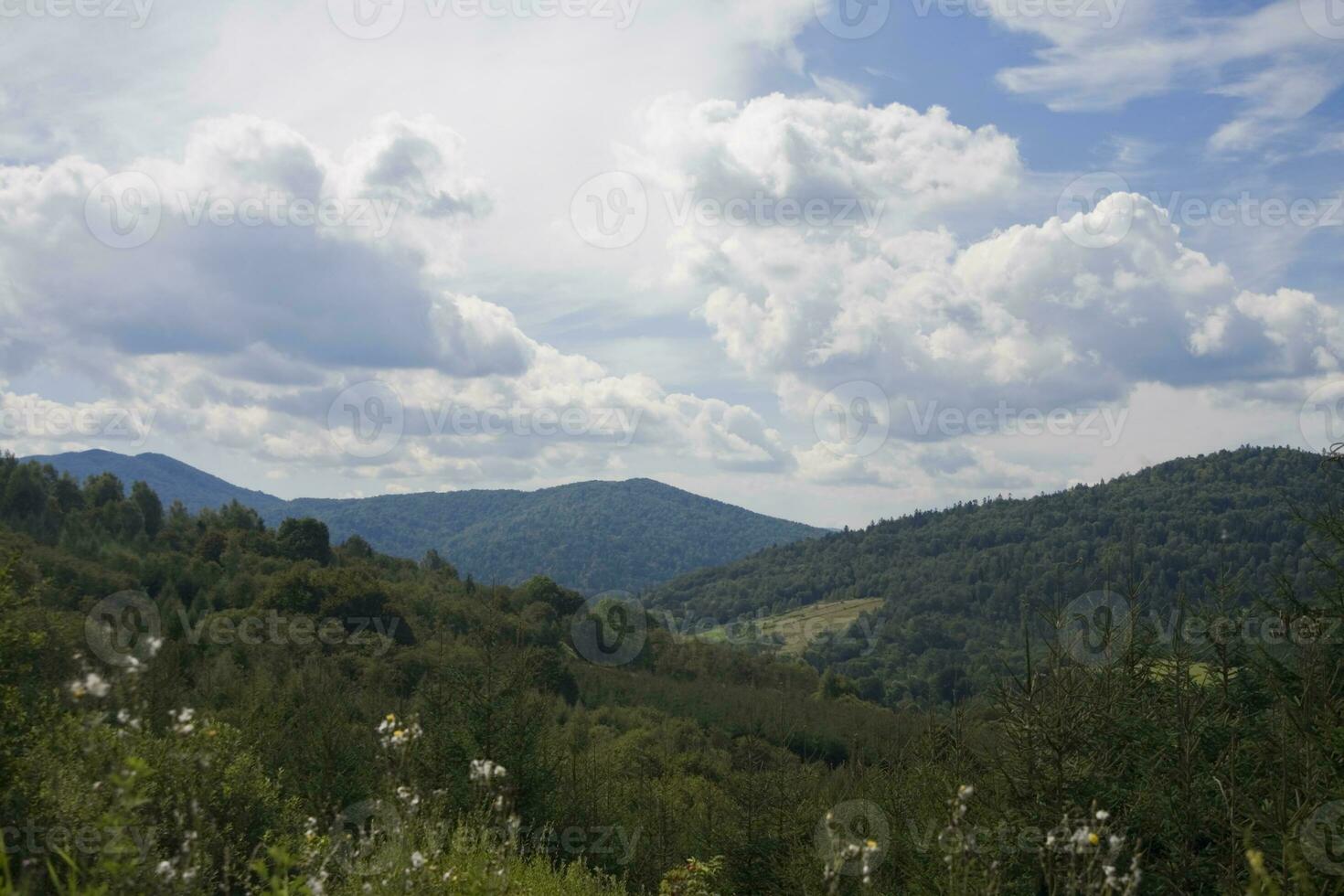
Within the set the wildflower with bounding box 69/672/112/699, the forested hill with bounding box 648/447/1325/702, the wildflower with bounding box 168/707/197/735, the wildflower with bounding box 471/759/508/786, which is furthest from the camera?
the forested hill with bounding box 648/447/1325/702

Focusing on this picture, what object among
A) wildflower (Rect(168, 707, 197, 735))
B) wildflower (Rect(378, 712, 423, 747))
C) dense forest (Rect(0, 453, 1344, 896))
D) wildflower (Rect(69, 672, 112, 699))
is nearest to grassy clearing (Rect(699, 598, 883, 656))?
dense forest (Rect(0, 453, 1344, 896))

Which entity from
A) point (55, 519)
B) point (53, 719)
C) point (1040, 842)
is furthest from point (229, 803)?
point (55, 519)

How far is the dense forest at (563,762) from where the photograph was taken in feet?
22.0

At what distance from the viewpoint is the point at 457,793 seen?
26188 mm

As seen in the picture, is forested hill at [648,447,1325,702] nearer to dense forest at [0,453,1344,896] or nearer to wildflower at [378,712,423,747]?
dense forest at [0,453,1344,896]

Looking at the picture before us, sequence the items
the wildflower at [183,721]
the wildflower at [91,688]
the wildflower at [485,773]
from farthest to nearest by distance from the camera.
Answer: the wildflower at [485,773] < the wildflower at [183,721] < the wildflower at [91,688]

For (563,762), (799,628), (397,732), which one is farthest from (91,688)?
(799,628)

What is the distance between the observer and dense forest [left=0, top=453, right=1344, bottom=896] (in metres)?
6.71

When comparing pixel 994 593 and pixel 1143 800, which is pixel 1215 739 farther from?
pixel 994 593

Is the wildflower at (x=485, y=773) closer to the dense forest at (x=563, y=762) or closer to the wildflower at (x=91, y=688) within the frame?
the dense forest at (x=563, y=762)

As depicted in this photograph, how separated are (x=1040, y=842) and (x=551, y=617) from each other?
84883 mm

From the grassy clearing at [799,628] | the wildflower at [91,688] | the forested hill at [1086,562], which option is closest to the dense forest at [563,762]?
the wildflower at [91,688]

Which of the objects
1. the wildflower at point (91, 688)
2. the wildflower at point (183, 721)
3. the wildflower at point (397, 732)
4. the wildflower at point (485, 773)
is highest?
the wildflower at point (91, 688)

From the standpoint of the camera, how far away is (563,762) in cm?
4069
